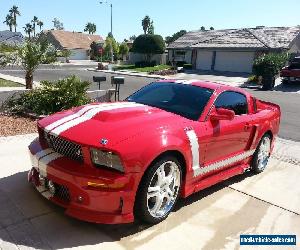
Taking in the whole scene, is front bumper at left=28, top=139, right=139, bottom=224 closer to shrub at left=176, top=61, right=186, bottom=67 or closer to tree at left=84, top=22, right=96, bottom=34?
shrub at left=176, top=61, right=186, bottom=67

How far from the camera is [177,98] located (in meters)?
4.84

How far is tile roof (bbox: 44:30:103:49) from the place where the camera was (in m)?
68.4

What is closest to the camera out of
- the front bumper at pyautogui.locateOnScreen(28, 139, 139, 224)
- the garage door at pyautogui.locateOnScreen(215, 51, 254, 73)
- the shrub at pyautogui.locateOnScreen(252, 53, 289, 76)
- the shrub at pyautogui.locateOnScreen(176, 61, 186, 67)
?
the front bumper at pyautogui.locateOnScreen(28, 139, 139, 224)

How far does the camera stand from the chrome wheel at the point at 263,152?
5867 millimetres

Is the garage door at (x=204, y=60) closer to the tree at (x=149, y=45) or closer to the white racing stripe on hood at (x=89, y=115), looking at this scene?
the tree at (x=149, y=45)

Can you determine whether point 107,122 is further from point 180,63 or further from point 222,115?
point 180,63

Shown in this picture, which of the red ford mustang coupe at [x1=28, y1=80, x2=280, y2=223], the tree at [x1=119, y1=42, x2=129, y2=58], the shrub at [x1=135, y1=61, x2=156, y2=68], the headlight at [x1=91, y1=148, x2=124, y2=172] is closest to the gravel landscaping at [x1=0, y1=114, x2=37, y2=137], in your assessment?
the red ford mustang coupe at [x1=28, y1=80, x2=280, y2=223]

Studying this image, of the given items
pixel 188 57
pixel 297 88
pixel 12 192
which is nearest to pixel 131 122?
pixel 12 192

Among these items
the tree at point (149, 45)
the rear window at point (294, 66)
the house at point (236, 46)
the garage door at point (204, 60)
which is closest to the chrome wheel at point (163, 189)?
the rear window at point (294, 66)

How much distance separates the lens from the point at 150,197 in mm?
3855

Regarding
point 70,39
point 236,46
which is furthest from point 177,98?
point 70,39

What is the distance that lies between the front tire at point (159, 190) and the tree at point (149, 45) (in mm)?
38982

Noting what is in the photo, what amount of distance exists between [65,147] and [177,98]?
1.84m

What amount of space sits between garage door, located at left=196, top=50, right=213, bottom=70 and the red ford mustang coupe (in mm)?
32829
